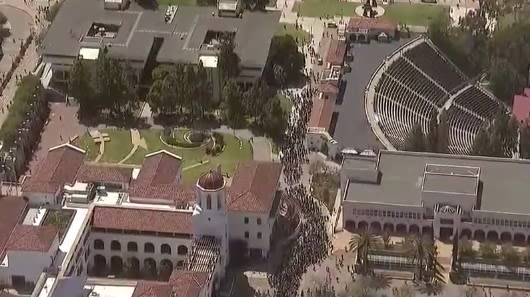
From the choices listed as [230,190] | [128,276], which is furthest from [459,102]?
[128,276]

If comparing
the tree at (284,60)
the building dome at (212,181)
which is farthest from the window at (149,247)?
the tree at (284,60)

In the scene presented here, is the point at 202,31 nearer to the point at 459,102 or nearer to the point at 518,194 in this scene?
the point at 459,102

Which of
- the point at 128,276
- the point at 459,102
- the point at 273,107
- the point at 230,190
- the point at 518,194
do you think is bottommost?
the point at 128,276

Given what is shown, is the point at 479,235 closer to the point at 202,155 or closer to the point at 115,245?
the point at 202,155

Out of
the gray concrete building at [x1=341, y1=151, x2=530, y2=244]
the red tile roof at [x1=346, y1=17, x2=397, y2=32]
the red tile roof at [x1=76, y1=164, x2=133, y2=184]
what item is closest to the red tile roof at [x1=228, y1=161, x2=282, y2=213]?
the gray concrete building at [x1=341, y1=151, x2=530, y2=244]

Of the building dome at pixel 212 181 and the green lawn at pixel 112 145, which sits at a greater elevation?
the green lawn at pixel 112 145

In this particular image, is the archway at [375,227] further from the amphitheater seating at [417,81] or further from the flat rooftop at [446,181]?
the amphitheater seating at [417,81]

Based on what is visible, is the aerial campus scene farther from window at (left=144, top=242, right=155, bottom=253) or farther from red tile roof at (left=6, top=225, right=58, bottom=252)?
window at (left=144, top=242, right=155, bottom=253)
